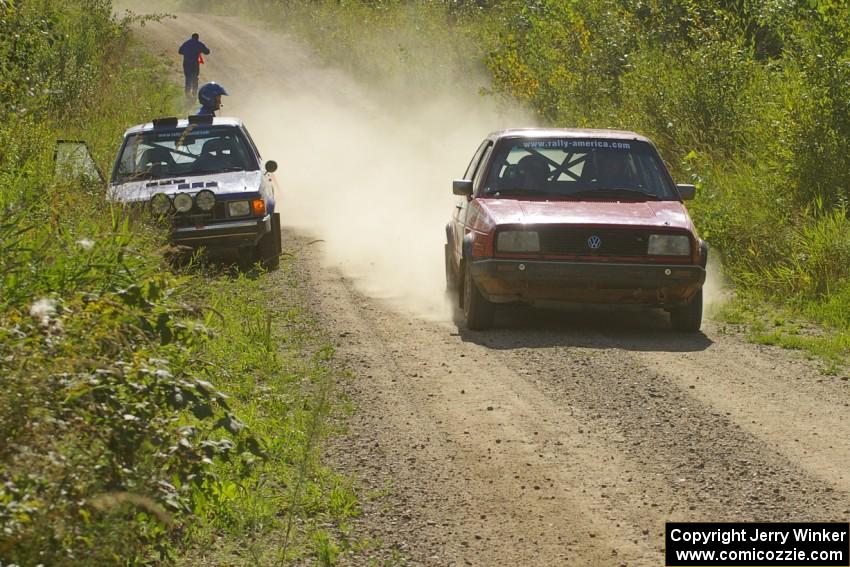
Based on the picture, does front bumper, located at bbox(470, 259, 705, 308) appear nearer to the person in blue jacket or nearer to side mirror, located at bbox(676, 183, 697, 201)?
side mirror, located at bbox(676, 183, 697, 201)

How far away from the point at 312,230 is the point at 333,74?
64.8 ft

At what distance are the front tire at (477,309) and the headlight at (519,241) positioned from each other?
0.38m

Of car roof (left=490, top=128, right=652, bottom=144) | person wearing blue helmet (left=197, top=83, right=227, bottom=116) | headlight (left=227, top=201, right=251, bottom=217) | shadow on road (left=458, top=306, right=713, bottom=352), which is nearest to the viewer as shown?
shadow on road (left=458, top=306, right=713, bottom=352)

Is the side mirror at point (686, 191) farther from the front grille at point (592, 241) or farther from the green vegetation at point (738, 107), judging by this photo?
the green vegetation at point (738, 107)

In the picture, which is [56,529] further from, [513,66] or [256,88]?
[256,88]

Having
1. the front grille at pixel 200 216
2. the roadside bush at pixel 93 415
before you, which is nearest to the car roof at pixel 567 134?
the front grille at pixel 200 216

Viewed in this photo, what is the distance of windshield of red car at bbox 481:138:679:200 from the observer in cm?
1076

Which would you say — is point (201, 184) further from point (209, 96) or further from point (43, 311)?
point (43, 311)

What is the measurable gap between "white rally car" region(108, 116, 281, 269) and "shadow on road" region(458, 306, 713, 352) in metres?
3.45

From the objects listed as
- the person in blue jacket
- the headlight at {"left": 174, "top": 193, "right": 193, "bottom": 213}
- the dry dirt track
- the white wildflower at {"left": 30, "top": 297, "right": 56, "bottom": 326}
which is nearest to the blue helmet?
the headlight at {"left": 174, "top": 193, "right": 193, "bottom": 213}

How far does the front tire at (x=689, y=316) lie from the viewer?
402 inches

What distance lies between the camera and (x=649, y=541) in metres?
5.30

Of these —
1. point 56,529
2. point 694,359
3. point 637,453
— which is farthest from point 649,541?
point 694,359

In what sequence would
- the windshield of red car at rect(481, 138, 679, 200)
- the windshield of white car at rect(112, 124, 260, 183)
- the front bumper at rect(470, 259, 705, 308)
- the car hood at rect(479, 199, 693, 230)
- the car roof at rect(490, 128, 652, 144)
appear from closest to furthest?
the front bumper at rect(470, 259, 705, 308), the car hood at rect(479, 199, 693, 230), the windshield of red car at rect(481, 138, 679, 200), the car roof at rect(490, 128, 652, 144), the windshield of white car at rect(112, 124, 260, 183)
